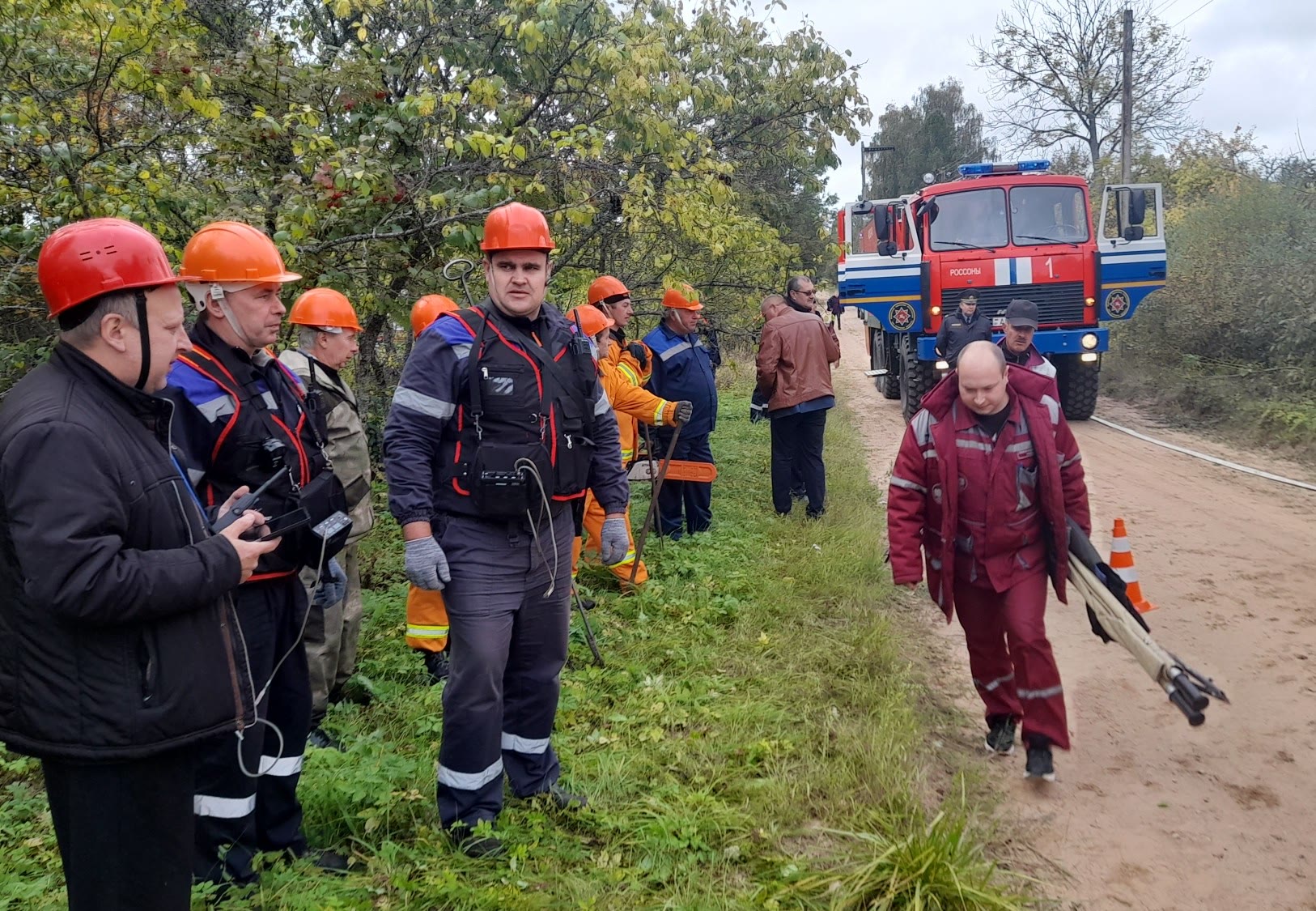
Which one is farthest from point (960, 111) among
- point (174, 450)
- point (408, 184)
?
point (174, 450)

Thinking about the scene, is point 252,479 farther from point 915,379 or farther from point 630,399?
point 915,379

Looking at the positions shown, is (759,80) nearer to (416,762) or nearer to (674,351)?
(674,351)

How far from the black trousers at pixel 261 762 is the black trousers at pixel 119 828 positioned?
21.6 inches

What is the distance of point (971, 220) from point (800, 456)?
579 cm

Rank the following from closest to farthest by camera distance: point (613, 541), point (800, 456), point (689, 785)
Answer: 1. point (613, 541)
2. point (689, 785)
3. point (800, 456)

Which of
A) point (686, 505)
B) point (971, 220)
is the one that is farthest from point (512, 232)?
point (971, 220)

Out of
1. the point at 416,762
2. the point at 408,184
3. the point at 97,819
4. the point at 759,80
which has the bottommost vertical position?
the point at 416,762

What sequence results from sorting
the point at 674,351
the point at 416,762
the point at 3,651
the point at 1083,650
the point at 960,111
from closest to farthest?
the point at 3,651 < the point at 416,762 < the point at 1083,650 < the point at 674,351 < the point at 960,111

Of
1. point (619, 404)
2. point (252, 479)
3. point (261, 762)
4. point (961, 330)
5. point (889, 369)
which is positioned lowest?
point (261, 762)

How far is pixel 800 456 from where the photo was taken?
26.0 ft

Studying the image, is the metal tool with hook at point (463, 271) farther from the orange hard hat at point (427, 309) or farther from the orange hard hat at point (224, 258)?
the orange hard hat at point (224, 258)

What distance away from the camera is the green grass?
296 cm

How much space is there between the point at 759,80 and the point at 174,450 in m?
8.00

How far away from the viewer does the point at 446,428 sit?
10.5 feet
